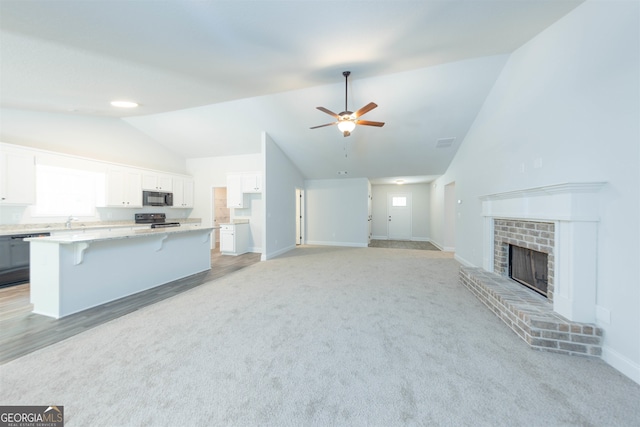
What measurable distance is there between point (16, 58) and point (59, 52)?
466mm

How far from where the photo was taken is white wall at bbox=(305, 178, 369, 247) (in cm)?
764

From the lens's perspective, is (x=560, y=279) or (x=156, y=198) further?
(x=156, y=198)

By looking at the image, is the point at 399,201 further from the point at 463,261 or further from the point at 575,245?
the point at 575,245

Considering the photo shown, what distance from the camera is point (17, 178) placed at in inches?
149

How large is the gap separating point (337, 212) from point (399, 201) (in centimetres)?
312

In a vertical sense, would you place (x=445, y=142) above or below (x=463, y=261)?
above

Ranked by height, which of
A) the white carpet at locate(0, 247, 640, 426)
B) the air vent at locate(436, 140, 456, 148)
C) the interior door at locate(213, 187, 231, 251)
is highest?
the air vent at locate(436, 140, 456, 148)

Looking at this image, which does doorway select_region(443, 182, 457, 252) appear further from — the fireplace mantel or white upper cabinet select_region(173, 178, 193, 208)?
white upper cabinet select_region(173, 178, 193, 208)

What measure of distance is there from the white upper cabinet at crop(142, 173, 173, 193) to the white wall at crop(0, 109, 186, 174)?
39cm

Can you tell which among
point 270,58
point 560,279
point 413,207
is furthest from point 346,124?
point 413,207

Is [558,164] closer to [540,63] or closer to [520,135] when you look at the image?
[520,135]

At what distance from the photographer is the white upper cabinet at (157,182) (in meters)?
5.84

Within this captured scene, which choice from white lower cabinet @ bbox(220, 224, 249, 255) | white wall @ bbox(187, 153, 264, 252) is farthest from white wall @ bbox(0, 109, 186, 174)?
white lower cabinet @ bbox(220, 224, 249, 255)

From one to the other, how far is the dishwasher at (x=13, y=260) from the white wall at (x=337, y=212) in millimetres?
6190
